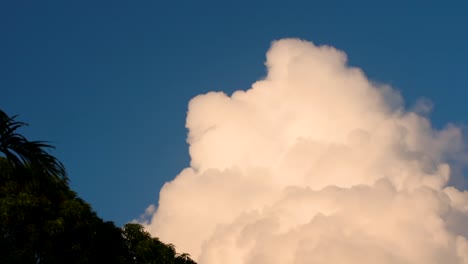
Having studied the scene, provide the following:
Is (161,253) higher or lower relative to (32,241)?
higher

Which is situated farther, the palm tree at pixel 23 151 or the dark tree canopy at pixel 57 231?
the dark tree canopy at pixel 57 231

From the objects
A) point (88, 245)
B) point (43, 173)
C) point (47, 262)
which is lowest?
point (43, 173)

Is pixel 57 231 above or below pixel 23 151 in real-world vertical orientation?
above

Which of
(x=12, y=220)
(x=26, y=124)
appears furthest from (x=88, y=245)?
(x=26, y=124)

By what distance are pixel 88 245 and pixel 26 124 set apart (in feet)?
82.1

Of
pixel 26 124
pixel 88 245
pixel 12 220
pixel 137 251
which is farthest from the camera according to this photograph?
pixel 137 251

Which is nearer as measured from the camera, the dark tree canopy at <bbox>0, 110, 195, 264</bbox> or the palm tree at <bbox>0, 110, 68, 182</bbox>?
the palm tree at <bbox>0, 110, 68, 182</bbox>

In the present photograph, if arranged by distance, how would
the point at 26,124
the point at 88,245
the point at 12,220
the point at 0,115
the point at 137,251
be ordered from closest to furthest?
the point at 0,115
the point at 26,124
the point at 12,220
the point at 88,245
the point at 137,251

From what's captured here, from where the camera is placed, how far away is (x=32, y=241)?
27391mm

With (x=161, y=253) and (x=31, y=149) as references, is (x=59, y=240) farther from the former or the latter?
(x=31, y=149)

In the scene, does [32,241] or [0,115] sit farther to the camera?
[32,241]

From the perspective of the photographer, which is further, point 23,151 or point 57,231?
point 57,231

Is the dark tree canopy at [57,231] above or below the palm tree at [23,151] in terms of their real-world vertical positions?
above

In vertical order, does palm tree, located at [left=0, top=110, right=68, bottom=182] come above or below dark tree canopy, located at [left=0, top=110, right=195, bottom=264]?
below
